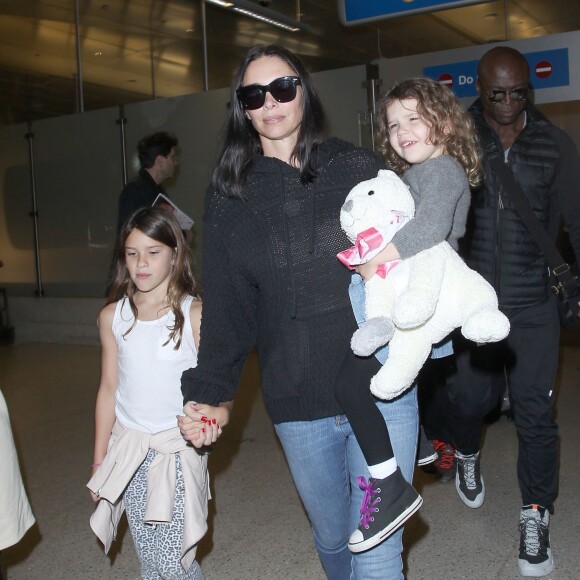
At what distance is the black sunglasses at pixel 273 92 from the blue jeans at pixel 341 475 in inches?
36.2

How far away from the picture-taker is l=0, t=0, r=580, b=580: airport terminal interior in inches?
144

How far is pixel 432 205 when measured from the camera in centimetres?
194

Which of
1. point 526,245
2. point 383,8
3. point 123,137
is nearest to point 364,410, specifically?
point 526,245

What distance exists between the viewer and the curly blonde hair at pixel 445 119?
205cm

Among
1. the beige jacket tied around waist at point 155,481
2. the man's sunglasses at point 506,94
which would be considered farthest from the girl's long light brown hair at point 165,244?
the man's sunglasses at point 506,94

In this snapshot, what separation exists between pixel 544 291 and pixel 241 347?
162cm

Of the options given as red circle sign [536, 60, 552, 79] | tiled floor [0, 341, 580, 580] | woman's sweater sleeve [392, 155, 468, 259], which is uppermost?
red circle sign [536, 60, 552, 79]

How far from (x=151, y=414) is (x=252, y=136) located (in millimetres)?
1127

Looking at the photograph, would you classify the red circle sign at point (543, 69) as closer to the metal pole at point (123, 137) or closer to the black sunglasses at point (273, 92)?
the black sunglasses at point (273, 92)

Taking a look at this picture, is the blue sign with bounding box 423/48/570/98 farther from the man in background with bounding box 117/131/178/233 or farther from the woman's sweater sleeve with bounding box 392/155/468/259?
the woman's sweater sleeve with bounding box 392/155/468/259

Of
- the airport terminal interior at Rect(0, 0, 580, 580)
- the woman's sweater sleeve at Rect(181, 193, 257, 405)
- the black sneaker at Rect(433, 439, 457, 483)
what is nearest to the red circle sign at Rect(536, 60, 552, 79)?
the airport terminal interior at Rect(0, 0, 580, 580)

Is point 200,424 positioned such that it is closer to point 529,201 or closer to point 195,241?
point 529,201

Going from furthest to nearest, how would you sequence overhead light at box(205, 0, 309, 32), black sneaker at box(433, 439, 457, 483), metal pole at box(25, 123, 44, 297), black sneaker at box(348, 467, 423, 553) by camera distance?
metal pole at box(25, 123, 44, 297)
overhead light at box(205, 0, 309, 32)
black sneaker at box(433, 439, 457, 483)
black sneaker at box(348, 467, 423, 553)

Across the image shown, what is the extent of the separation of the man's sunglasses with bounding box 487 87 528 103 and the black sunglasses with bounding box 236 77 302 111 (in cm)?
139
